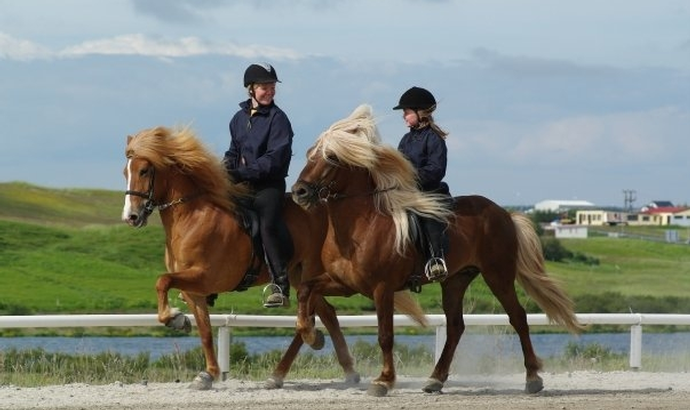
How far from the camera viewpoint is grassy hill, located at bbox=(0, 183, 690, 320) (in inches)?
1558

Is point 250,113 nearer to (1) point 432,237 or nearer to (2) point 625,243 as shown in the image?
(1) point 432,237

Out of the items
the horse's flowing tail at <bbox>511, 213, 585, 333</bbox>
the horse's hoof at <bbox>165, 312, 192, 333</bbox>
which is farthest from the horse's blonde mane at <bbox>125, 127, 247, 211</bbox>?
the horse's flowing tail at <bbox>511, 213, 585, 333</bbox>

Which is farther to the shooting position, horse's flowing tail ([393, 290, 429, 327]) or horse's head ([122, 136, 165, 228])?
horse's flowing tail ([393, 290, 429, 327])

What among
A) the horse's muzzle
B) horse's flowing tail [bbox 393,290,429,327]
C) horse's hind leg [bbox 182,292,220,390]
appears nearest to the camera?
the horse's muzzle

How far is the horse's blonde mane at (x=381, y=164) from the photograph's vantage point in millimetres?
12227

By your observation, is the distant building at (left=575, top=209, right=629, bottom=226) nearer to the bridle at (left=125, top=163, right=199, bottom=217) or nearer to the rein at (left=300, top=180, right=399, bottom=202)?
the rein at (left=300, top=180, right=399, bottom=202)

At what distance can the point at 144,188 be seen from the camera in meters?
12.4

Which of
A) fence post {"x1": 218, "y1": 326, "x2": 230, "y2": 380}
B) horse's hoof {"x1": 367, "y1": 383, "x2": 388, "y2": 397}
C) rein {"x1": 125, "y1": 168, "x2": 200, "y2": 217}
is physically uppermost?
rein {"x1": 125, "y1": 168, "x2": 200, "y2": 217}

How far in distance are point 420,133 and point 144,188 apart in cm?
259

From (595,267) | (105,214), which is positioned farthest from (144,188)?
(105,214)

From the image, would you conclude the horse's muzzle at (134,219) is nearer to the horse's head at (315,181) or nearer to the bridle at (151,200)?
the bridle at (151,200)

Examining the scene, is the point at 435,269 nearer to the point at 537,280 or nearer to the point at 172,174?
the point at 537,280

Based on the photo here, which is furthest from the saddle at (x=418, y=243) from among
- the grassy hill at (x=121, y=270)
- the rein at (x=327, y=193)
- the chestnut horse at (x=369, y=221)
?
the grassy hill at (x=121, y=270)

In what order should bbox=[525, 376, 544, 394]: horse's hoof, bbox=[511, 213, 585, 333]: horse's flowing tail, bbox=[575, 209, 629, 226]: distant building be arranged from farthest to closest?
bbox=[575, 209, 629, 226]: distant building
bbox=[511, 213, 585, 333]: horse's flowing tail
bbox=[525, 376, 544, 394]: horse's hoof
